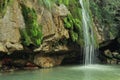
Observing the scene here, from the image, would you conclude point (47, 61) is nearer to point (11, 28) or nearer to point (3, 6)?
point (11, 28)

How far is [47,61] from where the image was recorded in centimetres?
1877

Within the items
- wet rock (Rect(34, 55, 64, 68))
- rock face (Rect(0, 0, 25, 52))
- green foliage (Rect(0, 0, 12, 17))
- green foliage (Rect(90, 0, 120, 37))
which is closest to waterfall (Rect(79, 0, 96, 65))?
green foliage (Rect(90, 0, 120, 37))

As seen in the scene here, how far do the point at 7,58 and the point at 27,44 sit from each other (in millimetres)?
1374

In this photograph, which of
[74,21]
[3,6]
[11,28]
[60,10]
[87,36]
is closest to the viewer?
[3,6]

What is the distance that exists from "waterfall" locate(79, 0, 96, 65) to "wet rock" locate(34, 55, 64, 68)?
190 cm

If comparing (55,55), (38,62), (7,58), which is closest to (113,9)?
(55,55)

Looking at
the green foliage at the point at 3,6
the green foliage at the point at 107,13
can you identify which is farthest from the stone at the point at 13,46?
the green foliage at the point at 107,13

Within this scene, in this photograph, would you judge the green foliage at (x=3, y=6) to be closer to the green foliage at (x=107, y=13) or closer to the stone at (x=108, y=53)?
the green foliage at (x=107, y=13)

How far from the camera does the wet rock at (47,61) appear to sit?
18.0 meters

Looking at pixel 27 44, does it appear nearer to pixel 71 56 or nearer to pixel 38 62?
pixel 38 62

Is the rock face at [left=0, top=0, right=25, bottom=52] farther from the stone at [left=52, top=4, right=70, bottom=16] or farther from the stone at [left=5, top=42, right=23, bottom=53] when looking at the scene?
the stone at [left=52, top=4, right=70, bottom=16]

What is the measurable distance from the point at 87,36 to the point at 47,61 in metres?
3.53

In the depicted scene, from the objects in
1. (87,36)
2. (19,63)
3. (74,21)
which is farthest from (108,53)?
(19,63)

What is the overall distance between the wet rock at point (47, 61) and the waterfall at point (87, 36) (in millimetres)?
1904
